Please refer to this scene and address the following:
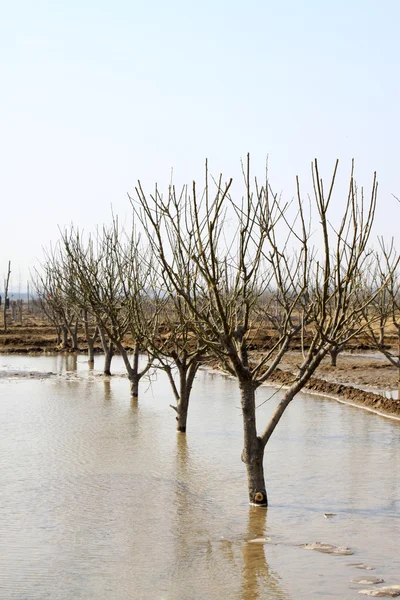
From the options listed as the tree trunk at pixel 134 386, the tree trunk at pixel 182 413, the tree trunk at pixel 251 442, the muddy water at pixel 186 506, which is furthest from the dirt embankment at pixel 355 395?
the tree trunk at pixel 251 442

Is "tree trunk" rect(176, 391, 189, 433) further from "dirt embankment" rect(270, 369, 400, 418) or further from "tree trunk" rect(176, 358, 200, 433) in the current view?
"dirt embankment" rect(270, 369, 400, 418)

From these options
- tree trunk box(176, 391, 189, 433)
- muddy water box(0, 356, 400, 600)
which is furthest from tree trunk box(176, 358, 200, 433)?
muddy water box(0, 356, 400, 600)

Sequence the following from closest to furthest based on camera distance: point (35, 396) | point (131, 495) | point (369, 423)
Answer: point (131, 495), point (369, 423), point (35, 396)

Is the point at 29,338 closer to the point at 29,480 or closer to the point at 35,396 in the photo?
the point at 35,396

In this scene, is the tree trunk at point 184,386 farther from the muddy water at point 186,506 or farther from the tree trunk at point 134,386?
the tree trunk at point 134,386

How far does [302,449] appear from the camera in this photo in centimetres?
1469

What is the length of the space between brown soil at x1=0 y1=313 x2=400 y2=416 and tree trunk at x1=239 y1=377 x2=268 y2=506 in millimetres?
1556

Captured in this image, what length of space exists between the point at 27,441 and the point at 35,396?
22.8 feet

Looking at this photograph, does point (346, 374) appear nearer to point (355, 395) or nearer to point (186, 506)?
point (355, 395)

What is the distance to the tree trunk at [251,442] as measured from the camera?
32.0 feet

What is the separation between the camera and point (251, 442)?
986 centimetres

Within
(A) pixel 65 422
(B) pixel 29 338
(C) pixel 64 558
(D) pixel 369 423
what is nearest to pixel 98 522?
(C) pixel 64 558

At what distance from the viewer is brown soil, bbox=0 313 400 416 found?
816 inches

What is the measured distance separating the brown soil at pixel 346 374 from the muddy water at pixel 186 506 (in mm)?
1532
